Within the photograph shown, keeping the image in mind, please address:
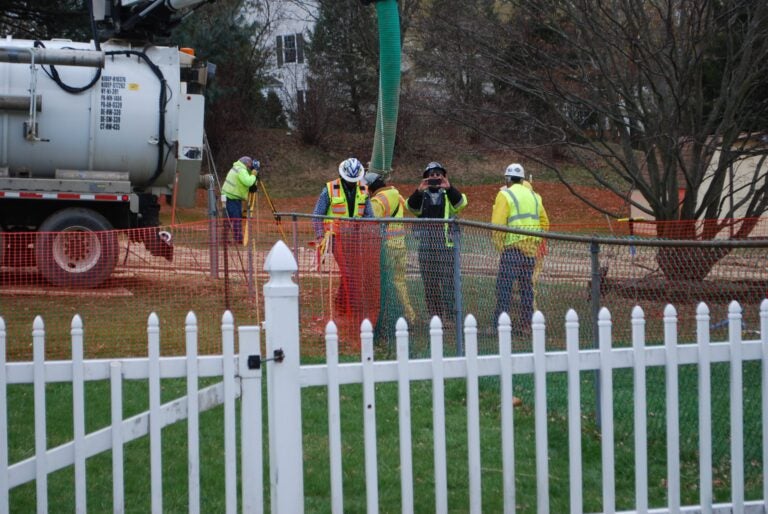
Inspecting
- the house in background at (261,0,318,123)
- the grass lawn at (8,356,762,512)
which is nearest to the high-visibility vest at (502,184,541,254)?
the grass lawn at (8,356,762,512)

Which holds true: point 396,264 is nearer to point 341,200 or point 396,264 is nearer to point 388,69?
point 388,69

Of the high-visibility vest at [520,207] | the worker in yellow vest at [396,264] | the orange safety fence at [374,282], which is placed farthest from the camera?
the high-visibility vest at [520,207]

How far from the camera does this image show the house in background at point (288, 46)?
138 feet

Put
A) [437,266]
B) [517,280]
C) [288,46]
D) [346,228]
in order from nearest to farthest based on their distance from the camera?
[517,280] < [437,266] < [346,228] < [288,46]

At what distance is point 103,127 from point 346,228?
19.2ft

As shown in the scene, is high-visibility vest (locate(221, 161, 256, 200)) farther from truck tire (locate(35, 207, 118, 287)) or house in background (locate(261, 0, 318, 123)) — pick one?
house in background (locate(261, 0, 318, 123))

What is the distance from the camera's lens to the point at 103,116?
14.2 m

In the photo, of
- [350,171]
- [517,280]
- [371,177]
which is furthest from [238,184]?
[517,280]

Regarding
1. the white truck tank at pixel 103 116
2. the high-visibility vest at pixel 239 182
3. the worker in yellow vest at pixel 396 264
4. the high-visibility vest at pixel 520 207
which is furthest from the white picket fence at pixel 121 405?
the high-visibility vest at pixel 239 182

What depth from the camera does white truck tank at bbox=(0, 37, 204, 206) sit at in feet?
45.8

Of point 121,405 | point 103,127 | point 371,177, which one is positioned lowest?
point 121,405

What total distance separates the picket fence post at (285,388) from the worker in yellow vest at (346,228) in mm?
5027

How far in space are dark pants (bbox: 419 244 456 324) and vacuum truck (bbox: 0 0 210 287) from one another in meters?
6.38

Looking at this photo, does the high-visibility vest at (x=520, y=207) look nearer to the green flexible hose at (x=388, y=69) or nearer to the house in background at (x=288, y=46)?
the green flexible hose at (x=388, y=69)
